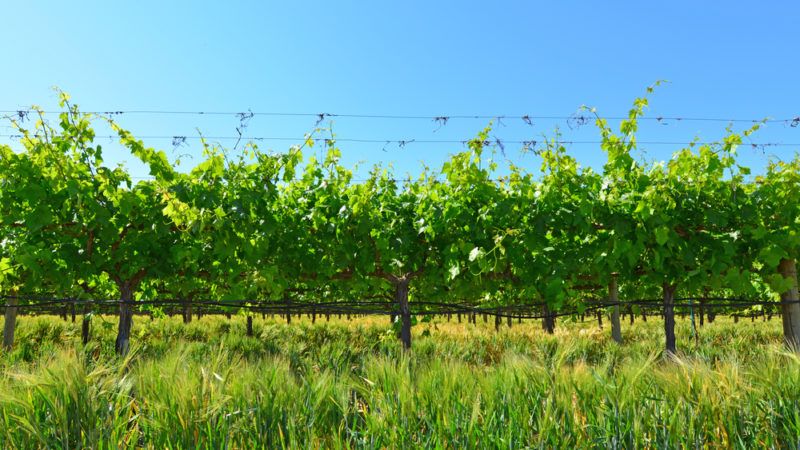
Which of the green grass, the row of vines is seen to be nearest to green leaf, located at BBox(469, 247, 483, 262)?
the row of vines

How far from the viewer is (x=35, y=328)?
17.0 meters

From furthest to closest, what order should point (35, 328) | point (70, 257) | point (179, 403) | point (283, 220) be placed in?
point (35, 328), point (283, 220), point (70, 257), point (179, 403)

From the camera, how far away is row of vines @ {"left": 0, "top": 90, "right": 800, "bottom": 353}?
19.1 ft

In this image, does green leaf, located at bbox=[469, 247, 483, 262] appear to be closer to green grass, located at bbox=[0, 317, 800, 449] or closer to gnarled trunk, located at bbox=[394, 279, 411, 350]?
gnarled trunk, located at bbox=[394, 279, 411, 350]

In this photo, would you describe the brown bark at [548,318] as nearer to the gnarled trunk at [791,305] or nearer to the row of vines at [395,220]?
the row of vines at [395,220]

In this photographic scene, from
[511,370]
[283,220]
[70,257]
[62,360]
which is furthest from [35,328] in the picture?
[511,370]

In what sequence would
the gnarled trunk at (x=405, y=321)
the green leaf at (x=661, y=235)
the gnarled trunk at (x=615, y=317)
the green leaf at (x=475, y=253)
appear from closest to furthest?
1. the green leaf at (x=661, y=235)
2. the green leaf at (x=475, y=253)
3. the gnarled trunk at (x=405, y=321)
4. the gnarled trunk at (x=615, y=317)

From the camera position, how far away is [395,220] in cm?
652

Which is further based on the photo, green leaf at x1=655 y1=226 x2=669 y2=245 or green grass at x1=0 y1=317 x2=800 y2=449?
green leaf at x1=655 y1=226 x2=669 y2=245

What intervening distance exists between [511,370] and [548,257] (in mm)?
3468

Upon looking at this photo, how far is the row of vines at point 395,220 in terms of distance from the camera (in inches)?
230

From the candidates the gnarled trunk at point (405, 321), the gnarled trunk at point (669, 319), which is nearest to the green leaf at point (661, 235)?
the gnarled trunk at point (669, 319)

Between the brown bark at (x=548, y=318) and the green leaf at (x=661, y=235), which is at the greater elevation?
the green leaf at (x=661, y=235)

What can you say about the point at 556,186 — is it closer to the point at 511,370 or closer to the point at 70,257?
the point at 511,370
